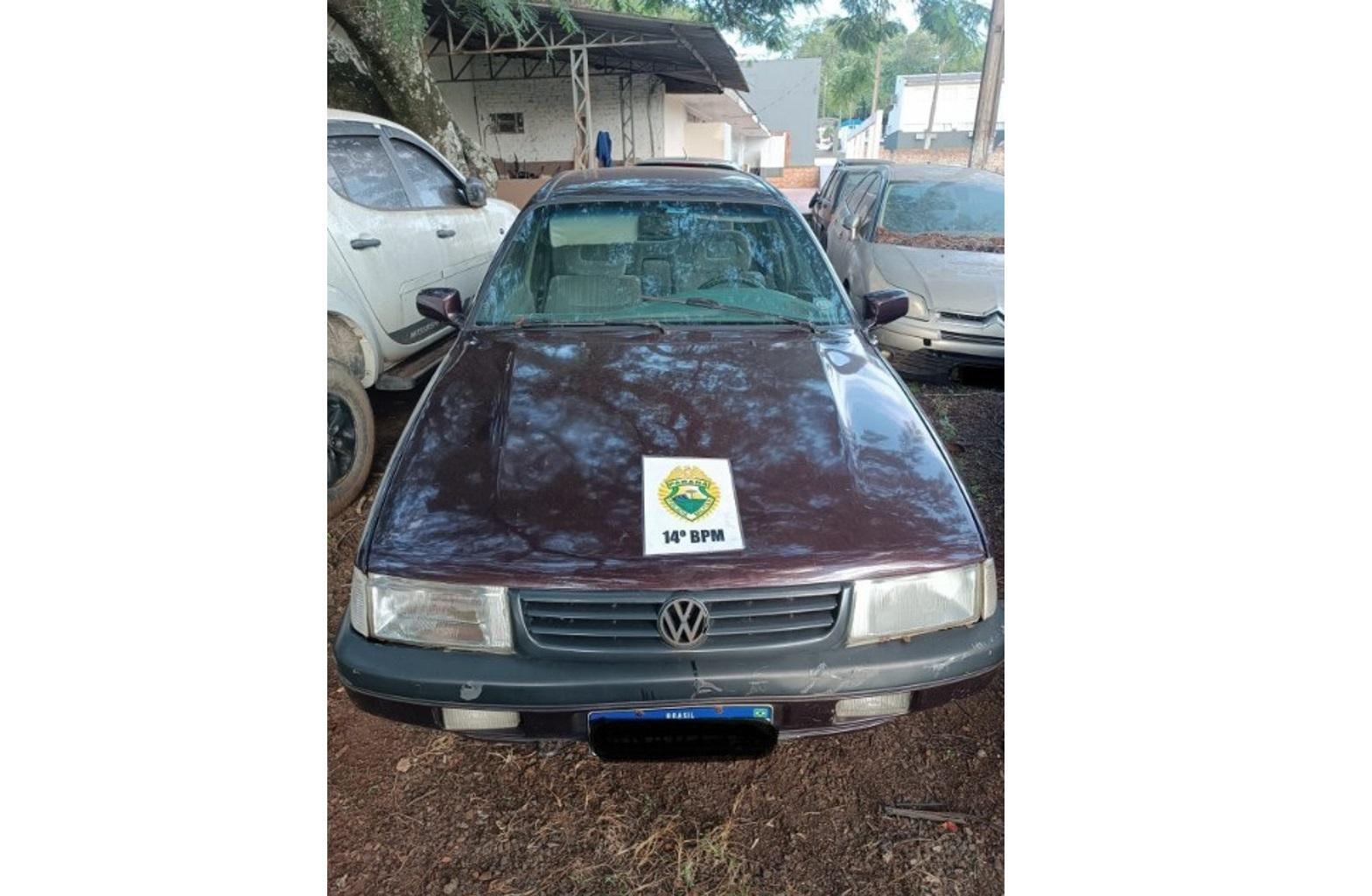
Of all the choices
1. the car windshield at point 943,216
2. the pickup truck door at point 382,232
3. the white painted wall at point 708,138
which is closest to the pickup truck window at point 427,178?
the pickup truck door at point 382,232

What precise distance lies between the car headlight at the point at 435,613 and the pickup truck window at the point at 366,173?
9.21 ft

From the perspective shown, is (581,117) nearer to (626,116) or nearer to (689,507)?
(626,116)

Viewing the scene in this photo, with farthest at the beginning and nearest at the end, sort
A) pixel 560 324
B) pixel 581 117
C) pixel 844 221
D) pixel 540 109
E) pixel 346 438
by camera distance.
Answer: pixel 540 109
pixel 581 117
pixel 844 221
pixel 346 438
pixel 560 324

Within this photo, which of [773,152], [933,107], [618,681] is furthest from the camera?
[773,152]

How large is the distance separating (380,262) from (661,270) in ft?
6.13

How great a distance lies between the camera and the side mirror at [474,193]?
4691mm

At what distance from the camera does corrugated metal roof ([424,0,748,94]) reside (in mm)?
9398

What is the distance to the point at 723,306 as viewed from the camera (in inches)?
102

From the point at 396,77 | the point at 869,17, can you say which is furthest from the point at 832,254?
the point at 869,17

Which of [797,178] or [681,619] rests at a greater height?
[797,178]

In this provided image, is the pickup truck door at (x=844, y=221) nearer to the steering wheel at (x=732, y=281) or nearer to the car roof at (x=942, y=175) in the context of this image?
the car roof at (x=942, y=175)

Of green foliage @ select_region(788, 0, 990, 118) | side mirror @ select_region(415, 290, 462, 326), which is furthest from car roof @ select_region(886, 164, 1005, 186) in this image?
green foliage @ select_region(788, 0, 990, 118)

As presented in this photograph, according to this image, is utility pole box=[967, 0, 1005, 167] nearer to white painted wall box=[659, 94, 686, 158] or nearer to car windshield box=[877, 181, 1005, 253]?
car windshield box=[877, 181, 1005, 253]

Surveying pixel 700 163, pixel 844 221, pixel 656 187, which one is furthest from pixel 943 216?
pixel 656 187
